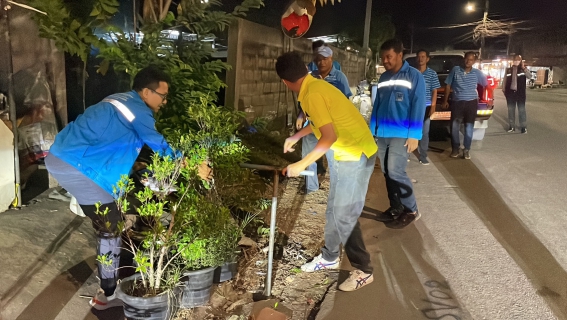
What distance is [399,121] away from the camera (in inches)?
195

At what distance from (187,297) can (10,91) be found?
298 centimetres

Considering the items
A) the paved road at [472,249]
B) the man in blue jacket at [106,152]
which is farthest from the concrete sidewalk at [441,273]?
the man in blue jacket at [106,152]

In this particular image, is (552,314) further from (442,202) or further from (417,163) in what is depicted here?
(417,163)

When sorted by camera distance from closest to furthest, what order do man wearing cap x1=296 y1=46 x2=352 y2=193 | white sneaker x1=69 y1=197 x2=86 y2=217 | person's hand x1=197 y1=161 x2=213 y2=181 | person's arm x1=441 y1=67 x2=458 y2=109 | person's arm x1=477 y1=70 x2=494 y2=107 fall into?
person's hand x1=197 y1=161 x2=213 y2=181
white sneaker x1=69 y1=197 x2=86 y2=217
man wearing cap x1=296 y1=46 x2=352 y2=193
person's arm x1=441 y1=67 x2=458 y2=109
person's arm x1=477 y1=70 x2=494 y2=107

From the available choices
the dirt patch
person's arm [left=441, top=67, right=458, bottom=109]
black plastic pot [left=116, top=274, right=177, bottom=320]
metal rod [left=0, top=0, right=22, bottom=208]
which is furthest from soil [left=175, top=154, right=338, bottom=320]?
person's arm [left=441, top=67, right=458, bottom=109]

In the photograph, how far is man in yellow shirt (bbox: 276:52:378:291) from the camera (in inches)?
127

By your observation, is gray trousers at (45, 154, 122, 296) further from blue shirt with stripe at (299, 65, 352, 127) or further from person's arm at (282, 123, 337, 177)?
blue shirt with stripe at (299, 65, 352, 127)

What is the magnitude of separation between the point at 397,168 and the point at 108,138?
302 centimetres

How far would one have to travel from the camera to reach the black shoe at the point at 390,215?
527 centimetres

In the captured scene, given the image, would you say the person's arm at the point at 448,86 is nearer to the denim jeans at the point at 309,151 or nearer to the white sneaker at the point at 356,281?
the denim jeans at the point at 309,151

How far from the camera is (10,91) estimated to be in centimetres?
461

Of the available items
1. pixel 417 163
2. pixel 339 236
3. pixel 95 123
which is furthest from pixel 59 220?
pixel 417 163

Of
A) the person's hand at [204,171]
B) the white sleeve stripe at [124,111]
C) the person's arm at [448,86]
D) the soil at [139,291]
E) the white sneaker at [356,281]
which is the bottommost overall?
the white sneaker at [356,281]

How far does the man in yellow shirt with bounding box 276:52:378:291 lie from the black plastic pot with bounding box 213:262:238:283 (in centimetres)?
66
